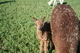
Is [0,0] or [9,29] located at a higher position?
[0,0]

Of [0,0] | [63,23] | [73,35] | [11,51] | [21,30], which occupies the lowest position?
[11,51]

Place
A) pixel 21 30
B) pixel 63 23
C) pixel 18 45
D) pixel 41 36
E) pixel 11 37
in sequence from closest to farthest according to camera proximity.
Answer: pixel 63 23
pixel 41 36
pixel 18 45
pixel 11 37
pixel 21 30

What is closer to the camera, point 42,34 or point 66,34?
point 66,34

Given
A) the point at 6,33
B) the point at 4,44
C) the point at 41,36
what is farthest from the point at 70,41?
the point at 6,33

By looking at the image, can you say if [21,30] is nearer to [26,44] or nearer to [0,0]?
[26,44]

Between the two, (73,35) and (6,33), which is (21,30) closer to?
(6,33)

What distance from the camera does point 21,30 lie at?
754 cm

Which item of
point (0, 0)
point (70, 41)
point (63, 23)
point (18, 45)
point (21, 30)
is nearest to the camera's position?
point (70, 41)

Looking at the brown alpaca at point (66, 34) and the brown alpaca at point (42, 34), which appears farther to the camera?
the brown alpaca at point (42, 34)

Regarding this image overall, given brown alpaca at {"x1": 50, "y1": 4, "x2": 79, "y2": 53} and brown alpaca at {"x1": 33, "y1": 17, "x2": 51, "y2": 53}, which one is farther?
brown alpaca at {"x1": 33, "y1": 17, "x2": 51, "y2": 53}

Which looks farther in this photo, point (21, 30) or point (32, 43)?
point (21, 30)

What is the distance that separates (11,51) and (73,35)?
122 inches

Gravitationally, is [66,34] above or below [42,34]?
above

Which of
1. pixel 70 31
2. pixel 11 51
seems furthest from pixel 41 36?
pixel 70 31
